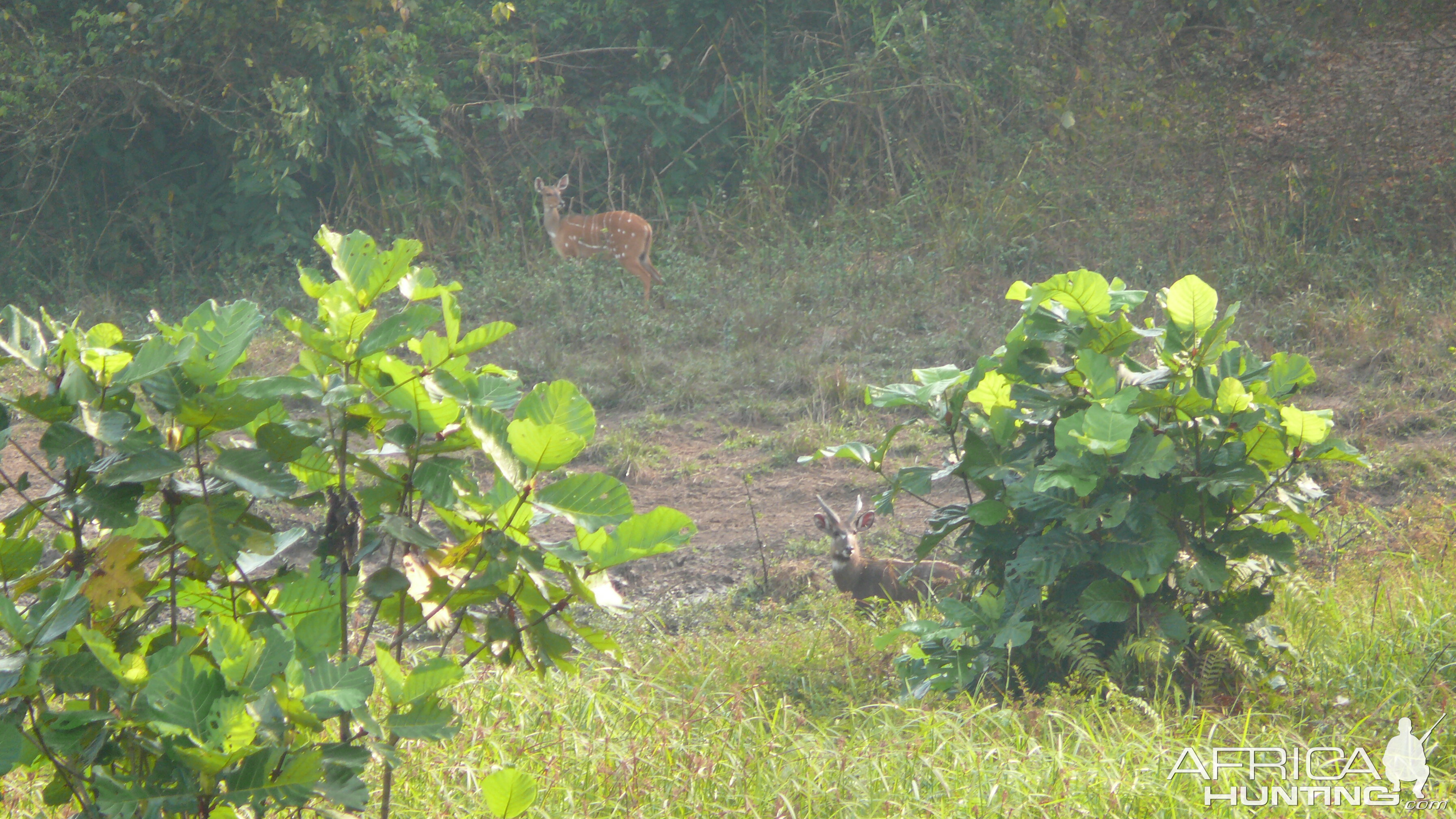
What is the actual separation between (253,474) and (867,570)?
336 cm

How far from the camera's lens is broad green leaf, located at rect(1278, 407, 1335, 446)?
2.90m

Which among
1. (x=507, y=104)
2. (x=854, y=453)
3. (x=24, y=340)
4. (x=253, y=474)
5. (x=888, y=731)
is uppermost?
(x=24, y=340)

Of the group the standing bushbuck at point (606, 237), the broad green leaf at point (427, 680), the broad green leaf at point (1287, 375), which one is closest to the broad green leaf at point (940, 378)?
the broad green leaf at point (1287, 375)

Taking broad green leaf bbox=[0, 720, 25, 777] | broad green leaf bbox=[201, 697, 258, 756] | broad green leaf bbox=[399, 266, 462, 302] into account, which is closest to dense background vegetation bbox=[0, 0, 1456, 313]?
broad green leaf bbox=[399, 266, 462, 302]

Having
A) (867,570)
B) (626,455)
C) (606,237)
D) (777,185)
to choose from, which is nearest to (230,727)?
(867,570)

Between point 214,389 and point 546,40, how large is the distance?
1046 cm

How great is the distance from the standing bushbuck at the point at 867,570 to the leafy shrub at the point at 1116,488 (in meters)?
1.30

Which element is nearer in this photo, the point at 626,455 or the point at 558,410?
the point at 558,410

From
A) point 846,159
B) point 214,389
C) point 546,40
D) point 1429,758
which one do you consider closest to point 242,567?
point 214,389

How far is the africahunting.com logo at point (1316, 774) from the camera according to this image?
2.39m

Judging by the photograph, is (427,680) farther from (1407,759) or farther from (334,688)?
(1407,759)

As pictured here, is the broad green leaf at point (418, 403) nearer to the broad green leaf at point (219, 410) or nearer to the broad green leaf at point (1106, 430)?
the broad green leaf at point (219, 410)

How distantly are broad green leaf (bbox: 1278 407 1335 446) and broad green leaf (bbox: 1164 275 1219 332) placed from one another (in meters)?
0.29

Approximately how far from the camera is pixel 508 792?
70.5 inches
